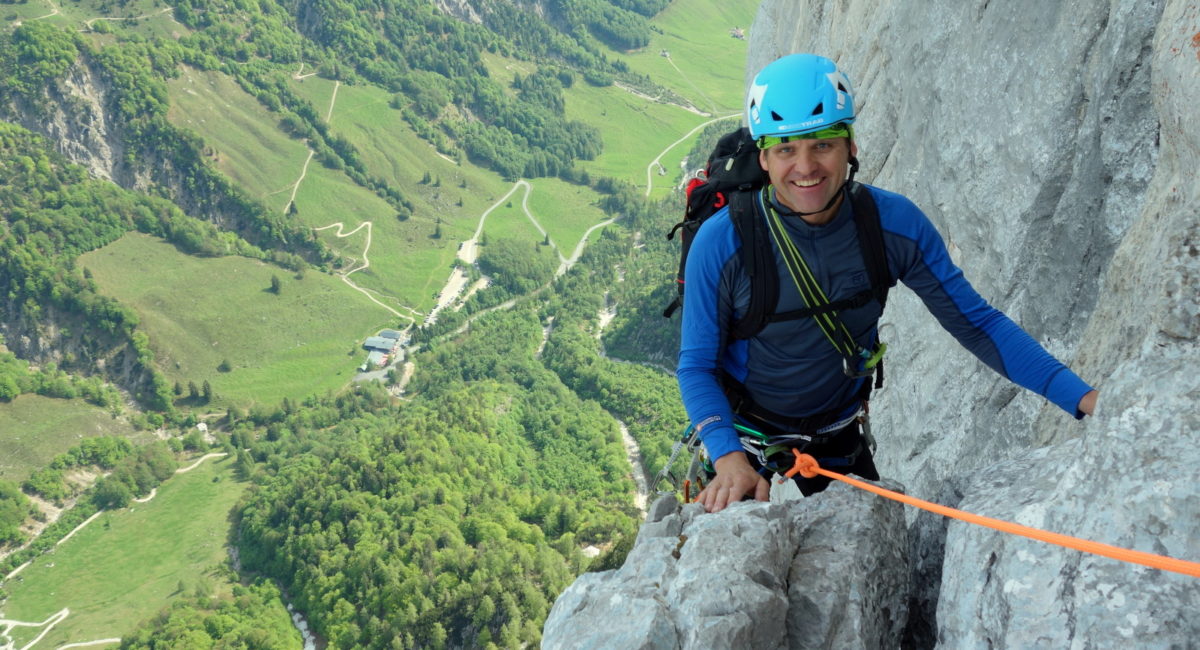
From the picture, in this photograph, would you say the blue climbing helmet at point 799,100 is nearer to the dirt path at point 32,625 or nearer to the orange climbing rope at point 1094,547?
the orange climbing rope at point 1094,547

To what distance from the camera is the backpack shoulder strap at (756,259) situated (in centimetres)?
504

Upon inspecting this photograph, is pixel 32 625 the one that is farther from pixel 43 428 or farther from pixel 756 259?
pixel 756 259

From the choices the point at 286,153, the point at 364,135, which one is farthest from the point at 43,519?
the point at 364,135

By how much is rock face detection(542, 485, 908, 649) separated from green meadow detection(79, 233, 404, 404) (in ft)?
411

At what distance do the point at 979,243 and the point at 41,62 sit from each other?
8307 inches

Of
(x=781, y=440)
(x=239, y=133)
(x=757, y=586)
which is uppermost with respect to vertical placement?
(x=239, y=133)

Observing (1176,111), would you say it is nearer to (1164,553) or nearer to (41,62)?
(1164,553)

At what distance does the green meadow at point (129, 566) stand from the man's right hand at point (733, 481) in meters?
→ 80.8

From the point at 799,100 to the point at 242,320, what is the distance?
145325 millimetres

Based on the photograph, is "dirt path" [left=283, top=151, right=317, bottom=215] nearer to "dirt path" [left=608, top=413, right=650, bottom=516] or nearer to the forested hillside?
the forested hillside

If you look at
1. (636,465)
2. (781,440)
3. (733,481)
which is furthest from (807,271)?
(636,465)

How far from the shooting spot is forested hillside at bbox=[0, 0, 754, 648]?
7675cm

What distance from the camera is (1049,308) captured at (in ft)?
25.3

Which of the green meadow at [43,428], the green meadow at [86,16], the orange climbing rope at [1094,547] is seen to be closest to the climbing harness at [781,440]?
the orange climbing rope at [1094,547]
